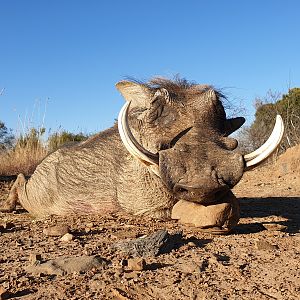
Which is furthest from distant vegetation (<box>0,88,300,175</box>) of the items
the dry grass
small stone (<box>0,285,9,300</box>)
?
small stone (<box>0,285,9,300</box>)

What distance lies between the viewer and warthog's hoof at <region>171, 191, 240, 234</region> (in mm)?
3297

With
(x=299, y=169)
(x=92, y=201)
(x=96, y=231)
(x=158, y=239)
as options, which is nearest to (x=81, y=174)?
(x=92, y=201)

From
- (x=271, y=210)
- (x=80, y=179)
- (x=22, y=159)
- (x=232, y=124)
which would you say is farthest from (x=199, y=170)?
(x=22, y=159)

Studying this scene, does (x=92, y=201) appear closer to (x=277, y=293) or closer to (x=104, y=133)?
(x=104, y=133)

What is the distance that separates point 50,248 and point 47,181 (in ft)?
6.68

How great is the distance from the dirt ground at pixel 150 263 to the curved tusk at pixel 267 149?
1.69 feet

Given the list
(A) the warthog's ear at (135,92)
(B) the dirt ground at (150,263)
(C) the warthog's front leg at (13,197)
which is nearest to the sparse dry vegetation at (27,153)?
(C) the warthog's front leg at (13,197)

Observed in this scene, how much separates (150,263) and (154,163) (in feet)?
3.06

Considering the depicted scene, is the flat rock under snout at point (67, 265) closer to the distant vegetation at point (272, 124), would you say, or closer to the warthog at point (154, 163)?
the warthog at point (154, 163)

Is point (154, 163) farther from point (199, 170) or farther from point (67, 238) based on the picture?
point (67, 238)

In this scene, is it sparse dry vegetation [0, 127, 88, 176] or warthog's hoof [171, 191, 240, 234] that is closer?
warthog's hoof [171, 191, 240, 234]

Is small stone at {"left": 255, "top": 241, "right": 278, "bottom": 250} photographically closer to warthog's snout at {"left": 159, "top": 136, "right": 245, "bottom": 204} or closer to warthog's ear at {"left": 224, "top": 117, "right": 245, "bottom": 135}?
warthog's snout at {"left": 159, "top": 136, "right": 245, "bottom": 204}

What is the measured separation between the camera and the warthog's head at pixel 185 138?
3.09 meters

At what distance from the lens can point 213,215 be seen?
329 centimetres
